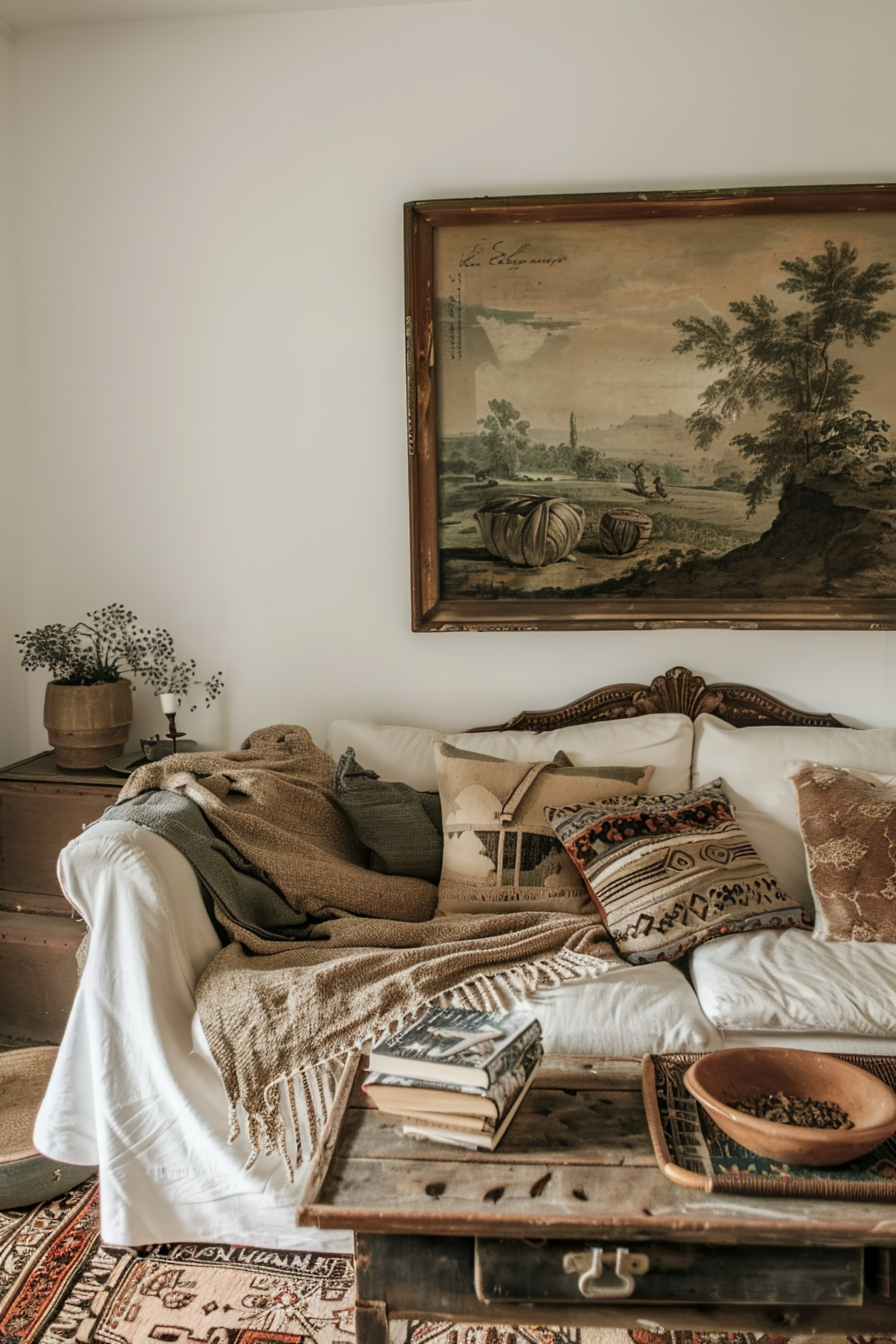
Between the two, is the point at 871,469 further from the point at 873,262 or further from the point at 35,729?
the point at 35,729

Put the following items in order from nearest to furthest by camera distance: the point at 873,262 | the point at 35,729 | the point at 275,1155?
the point at 275,1155 < the point at 873,262 < the point at 35,729

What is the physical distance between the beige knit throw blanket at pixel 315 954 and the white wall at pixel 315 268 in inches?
20.1

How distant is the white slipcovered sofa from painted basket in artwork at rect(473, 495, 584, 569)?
47.7 inches

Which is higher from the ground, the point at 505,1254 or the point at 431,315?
the point at 431,315

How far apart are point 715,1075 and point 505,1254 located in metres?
0.36

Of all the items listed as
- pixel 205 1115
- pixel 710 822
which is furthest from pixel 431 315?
pixel 205 1115

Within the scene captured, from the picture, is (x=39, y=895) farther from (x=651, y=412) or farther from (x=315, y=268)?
(x=651, y=412)

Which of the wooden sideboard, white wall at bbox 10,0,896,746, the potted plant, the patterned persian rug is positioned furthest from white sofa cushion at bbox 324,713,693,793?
the patterned persian rug

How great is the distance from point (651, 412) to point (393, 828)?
4.39 ft

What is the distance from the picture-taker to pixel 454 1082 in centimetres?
131

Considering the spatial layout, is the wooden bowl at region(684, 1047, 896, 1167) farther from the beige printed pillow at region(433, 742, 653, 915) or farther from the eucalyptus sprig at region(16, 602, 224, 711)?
the eucalyptus sprig at region(16, 602, 224, 711)

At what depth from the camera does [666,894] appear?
217 centimetres
